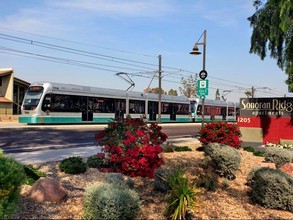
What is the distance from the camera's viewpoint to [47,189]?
6.01 meters

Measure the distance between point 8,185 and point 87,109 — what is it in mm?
29254

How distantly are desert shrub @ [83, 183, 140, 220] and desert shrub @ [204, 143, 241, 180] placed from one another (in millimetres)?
5161

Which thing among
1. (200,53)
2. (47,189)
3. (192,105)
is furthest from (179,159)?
(192,105)

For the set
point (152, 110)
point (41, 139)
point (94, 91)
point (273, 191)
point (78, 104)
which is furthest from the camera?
point (152, 110)

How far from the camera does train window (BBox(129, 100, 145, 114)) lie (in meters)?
38.1

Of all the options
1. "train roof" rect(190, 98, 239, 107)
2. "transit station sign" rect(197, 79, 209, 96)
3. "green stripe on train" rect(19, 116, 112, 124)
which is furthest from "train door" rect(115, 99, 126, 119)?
"transit station sign" rect(197, 79, 209, 96)

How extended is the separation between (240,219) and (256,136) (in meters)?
14.0

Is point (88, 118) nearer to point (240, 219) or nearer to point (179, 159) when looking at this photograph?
point (179, 159)

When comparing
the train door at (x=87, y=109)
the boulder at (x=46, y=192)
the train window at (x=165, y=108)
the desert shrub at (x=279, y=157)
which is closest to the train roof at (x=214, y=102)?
the train window at (x=165, y=108)

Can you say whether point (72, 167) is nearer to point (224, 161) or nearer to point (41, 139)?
→ point (224, 161)

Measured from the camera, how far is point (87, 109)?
108 feet

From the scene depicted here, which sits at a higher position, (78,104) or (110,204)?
(78,104)

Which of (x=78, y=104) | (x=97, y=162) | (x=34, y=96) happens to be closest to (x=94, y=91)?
(x=78, y=104)

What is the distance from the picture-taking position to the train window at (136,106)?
3809 cm
